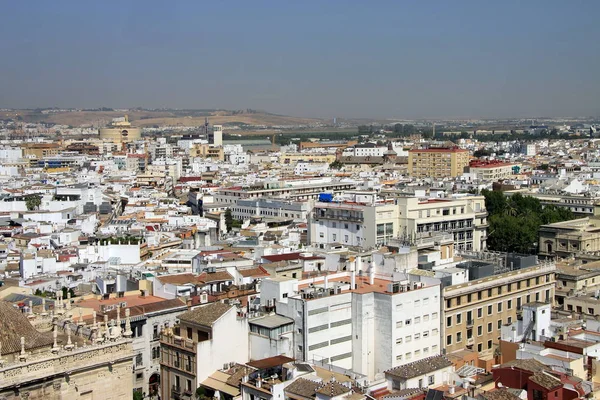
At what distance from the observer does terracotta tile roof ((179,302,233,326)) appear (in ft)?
79.1

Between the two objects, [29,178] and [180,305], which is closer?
[180,305]

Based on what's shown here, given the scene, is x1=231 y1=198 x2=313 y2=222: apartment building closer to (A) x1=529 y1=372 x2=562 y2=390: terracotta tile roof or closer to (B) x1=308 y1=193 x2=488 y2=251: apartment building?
(B) x1=308 y1=193 x2=488 y2=251: apartment building

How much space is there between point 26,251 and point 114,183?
179ft

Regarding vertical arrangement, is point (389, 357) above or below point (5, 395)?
below

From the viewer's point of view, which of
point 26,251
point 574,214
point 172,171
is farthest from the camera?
point 172,171

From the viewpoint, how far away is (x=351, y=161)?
144m

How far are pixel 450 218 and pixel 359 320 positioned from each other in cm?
2137

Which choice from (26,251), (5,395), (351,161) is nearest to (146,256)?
(26,251)

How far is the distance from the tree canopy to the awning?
95.5ft

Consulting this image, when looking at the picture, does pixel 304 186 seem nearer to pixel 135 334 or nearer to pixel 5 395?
pixel 135 334

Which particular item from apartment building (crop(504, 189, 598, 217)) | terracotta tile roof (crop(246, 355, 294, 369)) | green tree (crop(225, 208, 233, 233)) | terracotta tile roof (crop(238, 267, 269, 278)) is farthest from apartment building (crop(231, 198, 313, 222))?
terracotta tile roof (crop(246, 355, 294, 369))

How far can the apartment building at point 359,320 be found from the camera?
2511cm

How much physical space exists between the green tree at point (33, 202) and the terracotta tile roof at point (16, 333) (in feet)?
173

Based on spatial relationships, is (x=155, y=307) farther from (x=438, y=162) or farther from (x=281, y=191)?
(x=438, y=162)
